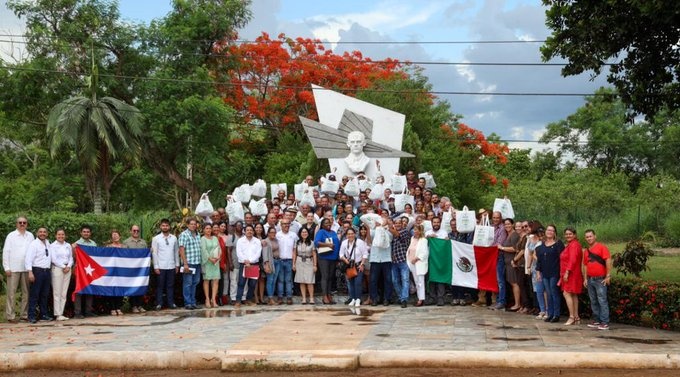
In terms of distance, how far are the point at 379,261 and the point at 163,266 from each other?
13.1 ft

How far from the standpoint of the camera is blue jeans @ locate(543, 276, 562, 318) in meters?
13.1

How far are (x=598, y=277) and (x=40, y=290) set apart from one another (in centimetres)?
904

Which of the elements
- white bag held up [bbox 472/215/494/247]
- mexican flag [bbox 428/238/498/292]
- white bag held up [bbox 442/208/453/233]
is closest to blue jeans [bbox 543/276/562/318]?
mexican flag [bbox 428/238/498/292]

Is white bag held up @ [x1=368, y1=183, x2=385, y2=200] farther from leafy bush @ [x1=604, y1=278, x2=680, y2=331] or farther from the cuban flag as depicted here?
leafy bush @ [x1=604, y1=278, x2=680, y2=331]

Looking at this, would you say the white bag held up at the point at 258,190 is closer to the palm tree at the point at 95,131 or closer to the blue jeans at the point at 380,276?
the blue jeans at the point at 380,276

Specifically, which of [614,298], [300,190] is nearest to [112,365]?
[614,298]

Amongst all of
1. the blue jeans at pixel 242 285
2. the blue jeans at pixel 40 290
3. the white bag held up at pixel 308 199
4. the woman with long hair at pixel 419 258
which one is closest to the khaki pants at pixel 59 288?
the blue jeans at pixel 40 290

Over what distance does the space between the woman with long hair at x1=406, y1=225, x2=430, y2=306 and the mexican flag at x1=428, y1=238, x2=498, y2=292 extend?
24 cm

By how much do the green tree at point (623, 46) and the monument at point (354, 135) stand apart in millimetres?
8787

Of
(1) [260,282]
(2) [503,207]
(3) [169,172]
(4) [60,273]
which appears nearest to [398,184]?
(2) [503,207]

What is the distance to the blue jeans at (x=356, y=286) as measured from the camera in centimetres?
1545

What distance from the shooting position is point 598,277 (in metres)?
12.4

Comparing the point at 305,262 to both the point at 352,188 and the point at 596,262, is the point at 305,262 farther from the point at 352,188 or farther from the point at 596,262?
the point at 596,262

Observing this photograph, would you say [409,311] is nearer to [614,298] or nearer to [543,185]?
[614,298]
